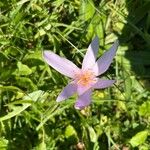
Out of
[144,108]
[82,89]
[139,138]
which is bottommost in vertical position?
[139,138]

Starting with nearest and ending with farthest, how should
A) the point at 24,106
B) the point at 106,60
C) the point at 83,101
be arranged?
1. the point at 83,101
2. the point at 106,60
3. the point at 24,106

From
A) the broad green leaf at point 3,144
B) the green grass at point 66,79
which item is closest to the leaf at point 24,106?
the green grass at point 66,79

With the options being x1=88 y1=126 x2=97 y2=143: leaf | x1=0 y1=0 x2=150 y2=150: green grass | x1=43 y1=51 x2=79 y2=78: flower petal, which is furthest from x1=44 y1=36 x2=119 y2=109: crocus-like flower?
x1=88 y1=126 x2=97 y2=143: leaf

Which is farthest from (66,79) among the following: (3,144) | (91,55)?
(3,144)

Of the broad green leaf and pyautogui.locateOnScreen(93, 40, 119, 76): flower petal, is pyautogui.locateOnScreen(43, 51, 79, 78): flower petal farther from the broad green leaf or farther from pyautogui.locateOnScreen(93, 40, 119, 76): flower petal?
the broad green leaf

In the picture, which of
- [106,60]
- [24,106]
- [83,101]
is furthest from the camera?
[24,106]

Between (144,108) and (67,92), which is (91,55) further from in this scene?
(144,108)

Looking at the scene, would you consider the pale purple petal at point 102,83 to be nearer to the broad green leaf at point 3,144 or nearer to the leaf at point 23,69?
the leaf at point 23,69
